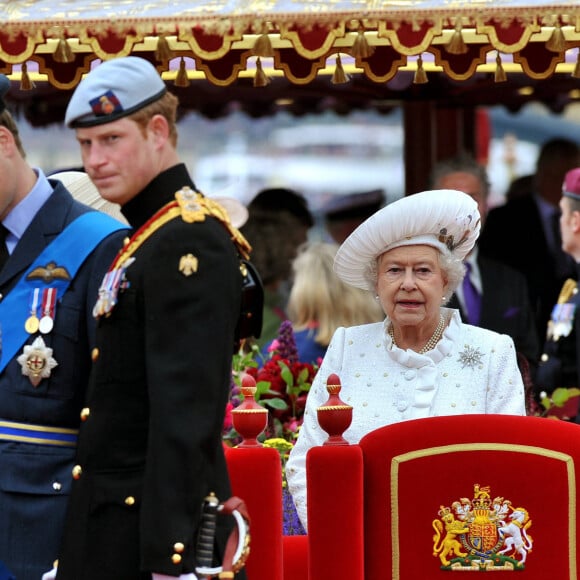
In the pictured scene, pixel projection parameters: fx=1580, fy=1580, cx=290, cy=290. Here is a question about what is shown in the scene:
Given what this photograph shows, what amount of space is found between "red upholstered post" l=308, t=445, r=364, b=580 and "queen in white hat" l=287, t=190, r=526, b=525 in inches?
15.6

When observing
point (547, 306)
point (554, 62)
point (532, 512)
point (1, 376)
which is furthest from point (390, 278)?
point (547, 306)

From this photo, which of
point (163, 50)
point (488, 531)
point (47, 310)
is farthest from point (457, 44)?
point (47, 310)

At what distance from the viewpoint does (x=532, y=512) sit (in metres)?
4.02

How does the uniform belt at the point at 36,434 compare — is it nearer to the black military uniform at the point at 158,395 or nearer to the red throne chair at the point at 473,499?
the black military uniform at the point at 158,395

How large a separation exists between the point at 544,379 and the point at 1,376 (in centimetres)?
302

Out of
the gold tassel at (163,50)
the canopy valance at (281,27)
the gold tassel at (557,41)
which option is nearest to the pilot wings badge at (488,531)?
the canopy valance at (281,27)

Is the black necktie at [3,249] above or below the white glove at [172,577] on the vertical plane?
above

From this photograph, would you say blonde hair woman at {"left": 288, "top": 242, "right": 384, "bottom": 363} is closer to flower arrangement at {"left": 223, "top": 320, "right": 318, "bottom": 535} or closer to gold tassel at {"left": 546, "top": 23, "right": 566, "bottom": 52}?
flower arrangement at {"left": 223, "top": 320, "right": 318, "bottom": 535}

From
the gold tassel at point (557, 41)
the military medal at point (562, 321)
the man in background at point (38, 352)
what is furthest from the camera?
the military medal at point (562, 321)

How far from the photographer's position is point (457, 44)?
5.72 meters

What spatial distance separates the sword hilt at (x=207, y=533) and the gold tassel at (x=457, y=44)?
2913 mm

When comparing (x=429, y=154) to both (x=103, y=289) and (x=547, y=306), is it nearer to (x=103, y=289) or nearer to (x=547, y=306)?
(x=547, y=306)

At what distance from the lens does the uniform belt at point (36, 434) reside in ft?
11.8

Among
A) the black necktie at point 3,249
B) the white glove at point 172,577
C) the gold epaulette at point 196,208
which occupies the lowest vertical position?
the white glove at point 172,577
